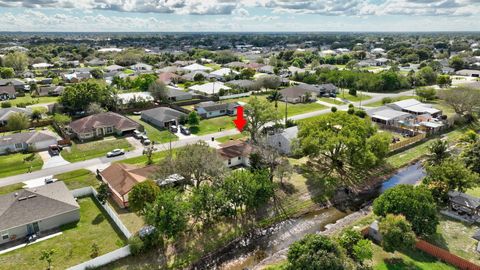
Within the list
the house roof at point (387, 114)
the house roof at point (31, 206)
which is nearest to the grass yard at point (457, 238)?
the house roof at point (387, 114)

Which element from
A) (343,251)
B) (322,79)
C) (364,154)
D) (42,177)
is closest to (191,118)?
(42,177)

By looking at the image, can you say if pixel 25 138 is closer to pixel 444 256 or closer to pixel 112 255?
pixel 112 255

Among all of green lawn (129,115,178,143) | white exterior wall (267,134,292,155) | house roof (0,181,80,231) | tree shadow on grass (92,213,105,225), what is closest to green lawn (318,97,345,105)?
white exterior wall (267,134,292,155)

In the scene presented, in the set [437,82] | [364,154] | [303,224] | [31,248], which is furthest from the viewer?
[437,82]

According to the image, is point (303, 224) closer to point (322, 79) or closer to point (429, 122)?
point (429, 122)

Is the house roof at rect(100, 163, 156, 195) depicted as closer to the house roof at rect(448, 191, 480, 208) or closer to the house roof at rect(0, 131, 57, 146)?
the house roof at rect(0, 131, 57, 146)

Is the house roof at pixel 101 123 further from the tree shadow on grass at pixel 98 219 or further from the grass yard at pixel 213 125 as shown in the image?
the tree shadow on grass at pixel 98 219

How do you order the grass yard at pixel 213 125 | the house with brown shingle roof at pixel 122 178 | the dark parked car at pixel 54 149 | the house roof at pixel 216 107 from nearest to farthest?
the house with brown shingle roof at pixel 122 178 → the dark parked car at pixel 54 149 → the grass yard at pixel 213 125 → the house roof at pixel 216 107
